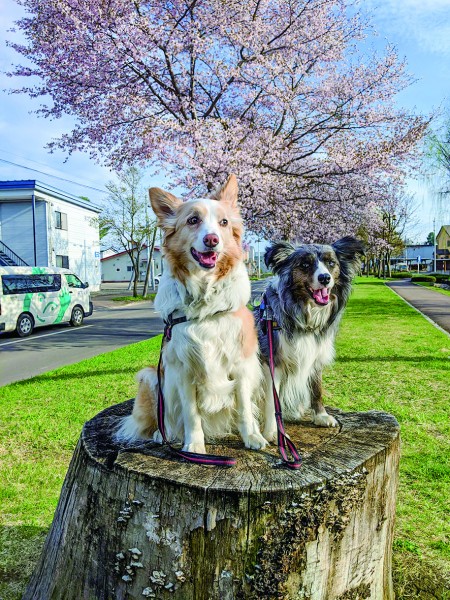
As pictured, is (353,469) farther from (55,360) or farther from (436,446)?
(55,360)

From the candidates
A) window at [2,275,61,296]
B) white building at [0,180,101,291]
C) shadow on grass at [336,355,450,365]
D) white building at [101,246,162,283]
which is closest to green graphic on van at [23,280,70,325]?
window at [2,275,61,296]

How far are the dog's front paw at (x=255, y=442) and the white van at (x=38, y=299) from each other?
1447 centimetres

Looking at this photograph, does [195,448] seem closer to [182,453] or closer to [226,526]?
[182,453]

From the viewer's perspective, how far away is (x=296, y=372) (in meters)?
2.93

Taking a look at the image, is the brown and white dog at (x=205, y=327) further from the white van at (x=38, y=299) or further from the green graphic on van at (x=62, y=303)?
the green graphic on van at (x=62, y=303)

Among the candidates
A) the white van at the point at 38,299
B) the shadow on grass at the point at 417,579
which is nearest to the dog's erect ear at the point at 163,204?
the shadow on grass at the point at 417,579

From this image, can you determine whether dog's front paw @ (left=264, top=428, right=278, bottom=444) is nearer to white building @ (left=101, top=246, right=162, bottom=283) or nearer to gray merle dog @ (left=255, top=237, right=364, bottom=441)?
gray merle dog @ (left=255, top=237, right=364, bottom=441)

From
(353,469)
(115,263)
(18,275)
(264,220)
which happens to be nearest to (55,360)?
(18,275)

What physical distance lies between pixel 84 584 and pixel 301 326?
189 centimetres

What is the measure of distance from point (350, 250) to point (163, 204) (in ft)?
4.46

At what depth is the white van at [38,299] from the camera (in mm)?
15297

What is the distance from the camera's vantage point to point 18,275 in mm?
15906

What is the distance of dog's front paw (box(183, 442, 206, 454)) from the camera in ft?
7.44

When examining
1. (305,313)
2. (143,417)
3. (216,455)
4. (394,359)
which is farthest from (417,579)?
(394,359)
